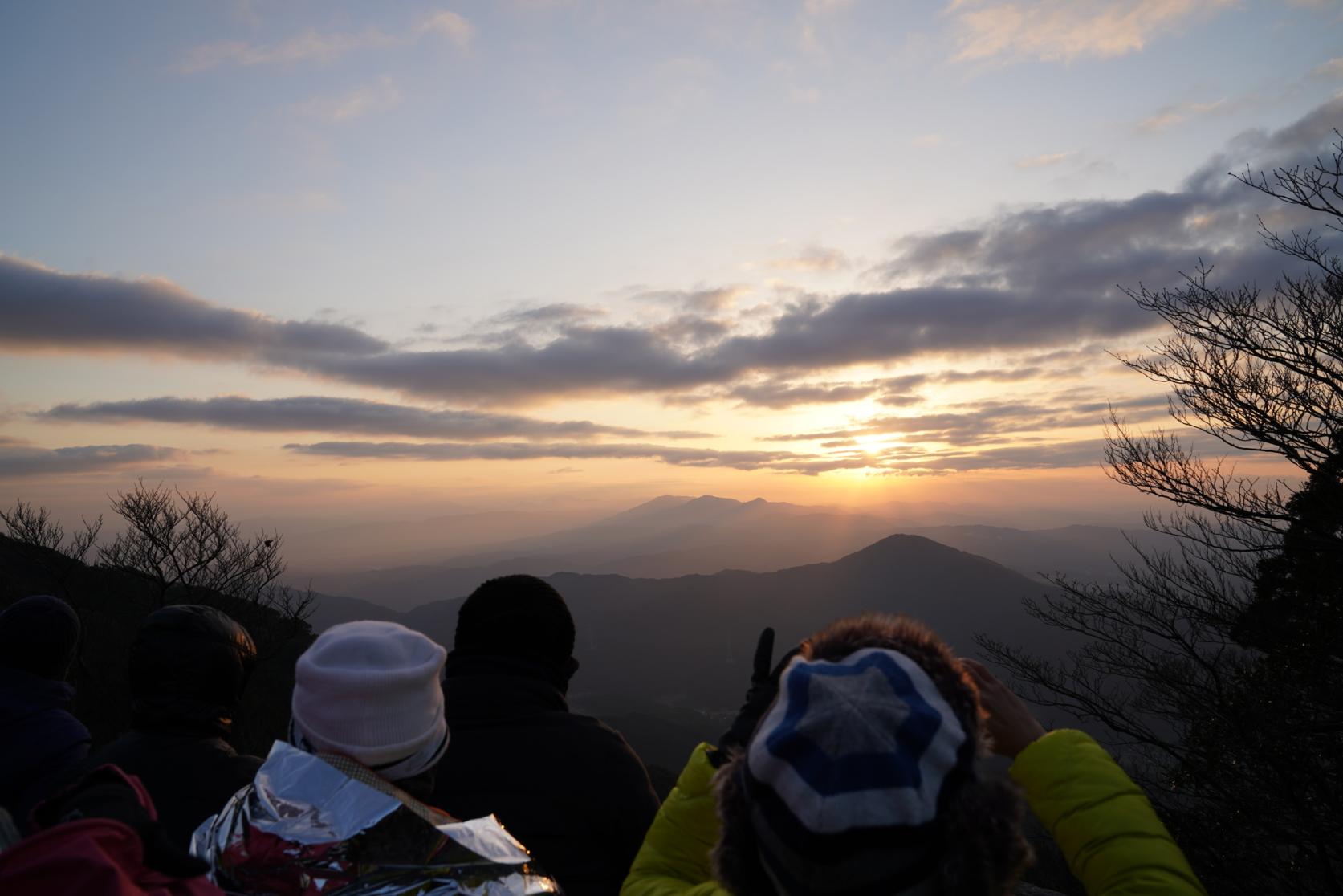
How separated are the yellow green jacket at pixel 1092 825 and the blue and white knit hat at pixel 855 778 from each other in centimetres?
33

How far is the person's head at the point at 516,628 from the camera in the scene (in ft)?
9.25

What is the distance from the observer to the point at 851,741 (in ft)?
3.86

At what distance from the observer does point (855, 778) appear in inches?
44.9

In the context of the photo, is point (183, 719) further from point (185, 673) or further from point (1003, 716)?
point (1003, 716)

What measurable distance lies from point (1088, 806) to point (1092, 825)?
41 millimetres

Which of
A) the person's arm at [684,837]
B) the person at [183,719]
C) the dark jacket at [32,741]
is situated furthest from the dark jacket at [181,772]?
the person's arm at [684,837]

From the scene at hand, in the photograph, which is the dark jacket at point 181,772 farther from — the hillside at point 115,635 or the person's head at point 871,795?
the hillside at point 115,635

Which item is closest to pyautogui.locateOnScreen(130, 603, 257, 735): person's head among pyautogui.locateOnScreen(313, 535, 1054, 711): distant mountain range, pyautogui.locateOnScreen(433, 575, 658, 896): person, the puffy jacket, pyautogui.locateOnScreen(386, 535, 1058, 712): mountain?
pyautogui.locateOnScreen(433, 575, 658, 896): person

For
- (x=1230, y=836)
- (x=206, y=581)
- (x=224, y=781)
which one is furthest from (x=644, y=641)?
(x=224, y=781)

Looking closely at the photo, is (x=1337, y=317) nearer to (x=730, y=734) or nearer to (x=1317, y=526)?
(x=1317, y=526)

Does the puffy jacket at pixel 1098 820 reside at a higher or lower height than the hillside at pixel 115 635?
higher

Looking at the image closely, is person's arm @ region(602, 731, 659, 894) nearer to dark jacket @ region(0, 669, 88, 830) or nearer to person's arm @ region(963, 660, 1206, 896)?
person's arm @ region(963, 660, 1206, 896)

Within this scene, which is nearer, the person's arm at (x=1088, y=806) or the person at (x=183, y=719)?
the person's arm at (x=1088, y=806)

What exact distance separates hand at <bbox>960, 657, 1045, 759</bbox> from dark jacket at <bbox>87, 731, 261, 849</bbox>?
258 centimetres
